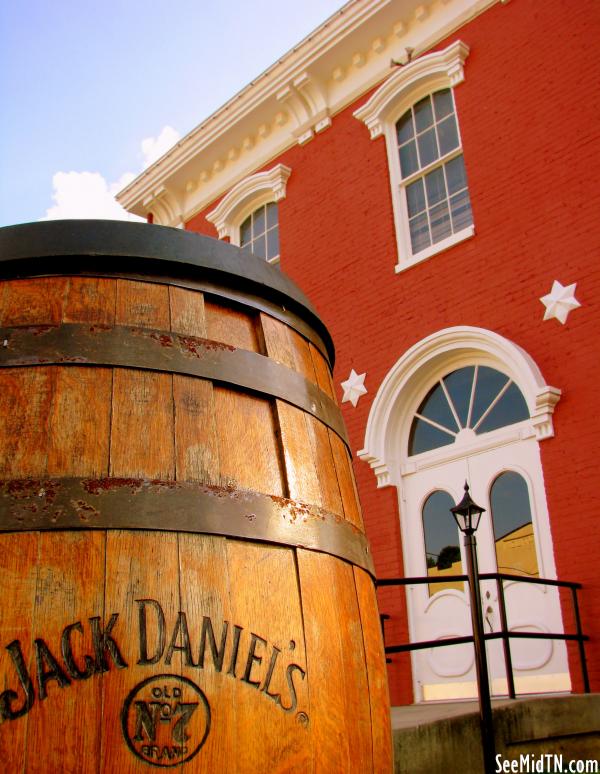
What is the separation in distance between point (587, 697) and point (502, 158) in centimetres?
508

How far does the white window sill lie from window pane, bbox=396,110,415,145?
1677mm

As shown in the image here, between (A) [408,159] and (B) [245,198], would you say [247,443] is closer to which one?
(A) [408,159]

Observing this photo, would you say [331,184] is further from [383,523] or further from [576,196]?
[383,523]

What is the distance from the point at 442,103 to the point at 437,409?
11.8 feet

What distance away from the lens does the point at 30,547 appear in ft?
4.54

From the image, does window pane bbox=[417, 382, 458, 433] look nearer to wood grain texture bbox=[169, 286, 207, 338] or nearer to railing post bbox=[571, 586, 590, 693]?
railing post bbox=[571, 586, 590, 693]

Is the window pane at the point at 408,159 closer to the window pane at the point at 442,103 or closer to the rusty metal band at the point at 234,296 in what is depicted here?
the window pane at the point at 442,103

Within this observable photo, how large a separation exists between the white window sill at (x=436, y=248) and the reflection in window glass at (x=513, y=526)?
2.43 metres

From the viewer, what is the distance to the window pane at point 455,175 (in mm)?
8055

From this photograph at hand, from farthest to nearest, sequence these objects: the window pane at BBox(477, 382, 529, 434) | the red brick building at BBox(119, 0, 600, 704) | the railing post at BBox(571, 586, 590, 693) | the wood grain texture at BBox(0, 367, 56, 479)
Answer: the window pane at BBox(477, 382, 529, 434) → the red brick building at BBox(119, 0, 600, 704) → the railing post at BBox(571, 586, 590, 693) → the wood grain texture at BBox(0, 367, 56, 479)

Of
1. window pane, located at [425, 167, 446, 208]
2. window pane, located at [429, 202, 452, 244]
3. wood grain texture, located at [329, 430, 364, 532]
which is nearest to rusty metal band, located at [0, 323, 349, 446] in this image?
wood grain texture, located at [329, 430, 364, 532]

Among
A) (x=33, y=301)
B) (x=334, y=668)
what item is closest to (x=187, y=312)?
(x=33, y=301)

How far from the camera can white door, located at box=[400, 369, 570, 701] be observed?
6.12m

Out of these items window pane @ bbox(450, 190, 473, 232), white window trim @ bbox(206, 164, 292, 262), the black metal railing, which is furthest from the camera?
white window trim @ bbox(206, 164, 292, 262)
